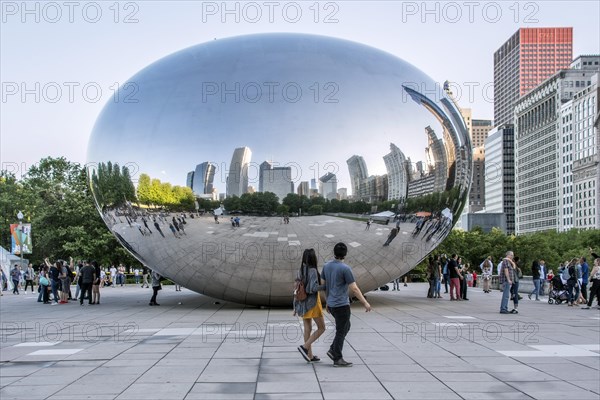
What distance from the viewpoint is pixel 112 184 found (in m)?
16.1

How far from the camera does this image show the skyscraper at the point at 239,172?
1443 cm

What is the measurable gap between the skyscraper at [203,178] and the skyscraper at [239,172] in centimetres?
40

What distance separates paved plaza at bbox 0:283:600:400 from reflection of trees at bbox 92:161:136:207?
274 centimetres

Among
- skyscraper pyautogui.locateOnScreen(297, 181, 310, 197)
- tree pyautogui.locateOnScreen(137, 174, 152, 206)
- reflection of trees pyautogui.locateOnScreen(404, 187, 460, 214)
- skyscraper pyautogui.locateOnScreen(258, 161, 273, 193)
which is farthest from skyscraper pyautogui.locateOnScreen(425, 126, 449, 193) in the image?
tree pyautogui.locateOnScreen(137, 174, 152, 206)

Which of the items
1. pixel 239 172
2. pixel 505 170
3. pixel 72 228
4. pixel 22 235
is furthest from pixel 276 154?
pixel 505 170

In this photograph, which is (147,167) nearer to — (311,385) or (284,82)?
(284,82)

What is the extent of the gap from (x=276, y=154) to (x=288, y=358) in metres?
5.82

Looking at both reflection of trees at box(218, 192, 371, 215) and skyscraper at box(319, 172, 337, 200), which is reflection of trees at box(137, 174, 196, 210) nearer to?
reflection of trees at box(218, 192, 371, 215)

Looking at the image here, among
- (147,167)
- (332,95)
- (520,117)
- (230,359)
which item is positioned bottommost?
(230,359)

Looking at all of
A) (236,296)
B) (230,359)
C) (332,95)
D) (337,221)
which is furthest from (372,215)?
Result: (230,359)

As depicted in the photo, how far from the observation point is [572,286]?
67.9 feet

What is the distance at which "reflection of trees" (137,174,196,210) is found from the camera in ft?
48.4

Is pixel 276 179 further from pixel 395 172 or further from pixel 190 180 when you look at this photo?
pixel 395 172

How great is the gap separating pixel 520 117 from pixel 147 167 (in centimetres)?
17623
